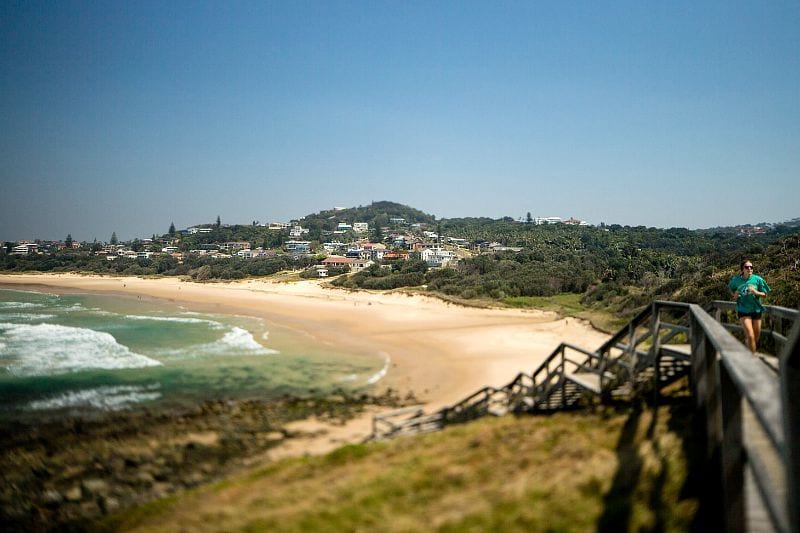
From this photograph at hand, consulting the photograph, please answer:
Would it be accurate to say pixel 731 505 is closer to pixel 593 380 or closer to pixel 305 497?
pixel 305 497

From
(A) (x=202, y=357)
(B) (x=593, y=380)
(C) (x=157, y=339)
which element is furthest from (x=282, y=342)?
(B) (x=593, y=380)

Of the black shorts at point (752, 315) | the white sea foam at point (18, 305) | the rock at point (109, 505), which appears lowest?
the white sea foam at point (18, 305)

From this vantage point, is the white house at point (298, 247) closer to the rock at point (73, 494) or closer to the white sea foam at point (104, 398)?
the white sea foam at point (104, 398)

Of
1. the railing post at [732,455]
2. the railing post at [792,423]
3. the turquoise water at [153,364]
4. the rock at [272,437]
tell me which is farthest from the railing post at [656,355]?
the turquoise water at [153,364]

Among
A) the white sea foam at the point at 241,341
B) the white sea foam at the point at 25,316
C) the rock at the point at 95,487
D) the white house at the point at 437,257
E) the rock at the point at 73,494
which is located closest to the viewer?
the rock at the point at 73,494

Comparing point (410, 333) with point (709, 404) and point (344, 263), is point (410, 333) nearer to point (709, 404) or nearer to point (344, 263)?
point (709, 404)

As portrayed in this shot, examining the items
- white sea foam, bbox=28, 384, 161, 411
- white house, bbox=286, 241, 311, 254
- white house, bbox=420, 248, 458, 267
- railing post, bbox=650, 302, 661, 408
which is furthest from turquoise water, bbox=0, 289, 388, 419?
white house, bbox=286, 241, 311, 254

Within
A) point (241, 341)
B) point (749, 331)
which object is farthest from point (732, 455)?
point (241, 341)
